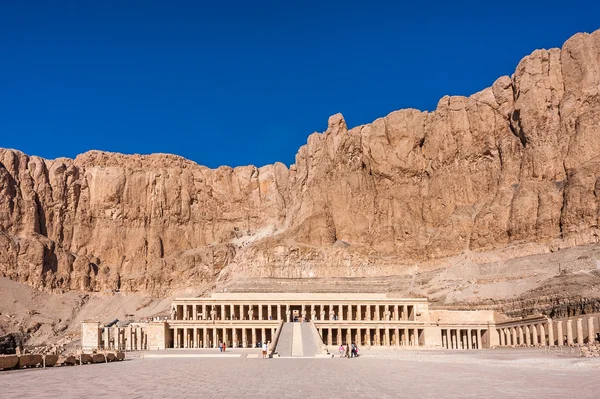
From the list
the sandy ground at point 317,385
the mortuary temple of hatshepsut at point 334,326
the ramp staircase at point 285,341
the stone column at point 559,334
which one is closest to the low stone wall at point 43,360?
the sandy ground at point 317,385

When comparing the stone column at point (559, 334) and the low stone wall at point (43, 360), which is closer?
the low stone wall at point (43, 360)

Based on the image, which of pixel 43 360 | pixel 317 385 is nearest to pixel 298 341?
pixel 43 360

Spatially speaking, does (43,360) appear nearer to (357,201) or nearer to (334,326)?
(334,326)

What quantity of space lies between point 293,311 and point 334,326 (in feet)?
50.8

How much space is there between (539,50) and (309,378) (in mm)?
136388

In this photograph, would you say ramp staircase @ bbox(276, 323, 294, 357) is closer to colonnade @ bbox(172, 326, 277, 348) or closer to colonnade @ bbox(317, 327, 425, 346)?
colonnade @ bbox(172, 326, 277, 348)

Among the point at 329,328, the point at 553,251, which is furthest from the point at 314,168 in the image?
the point at 329,328

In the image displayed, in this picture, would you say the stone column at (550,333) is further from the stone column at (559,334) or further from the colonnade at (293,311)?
the colonnade at (293,311)

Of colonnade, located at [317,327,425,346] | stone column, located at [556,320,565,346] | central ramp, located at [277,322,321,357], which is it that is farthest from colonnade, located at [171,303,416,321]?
stone column, located at [556,320,565,346]

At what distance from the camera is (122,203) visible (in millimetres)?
192625

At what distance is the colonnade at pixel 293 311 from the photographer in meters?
107

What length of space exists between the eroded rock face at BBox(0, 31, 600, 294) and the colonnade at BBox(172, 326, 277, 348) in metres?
47.6

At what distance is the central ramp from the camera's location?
6194 centimetres

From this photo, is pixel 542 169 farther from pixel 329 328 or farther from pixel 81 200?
pixel 81 200
